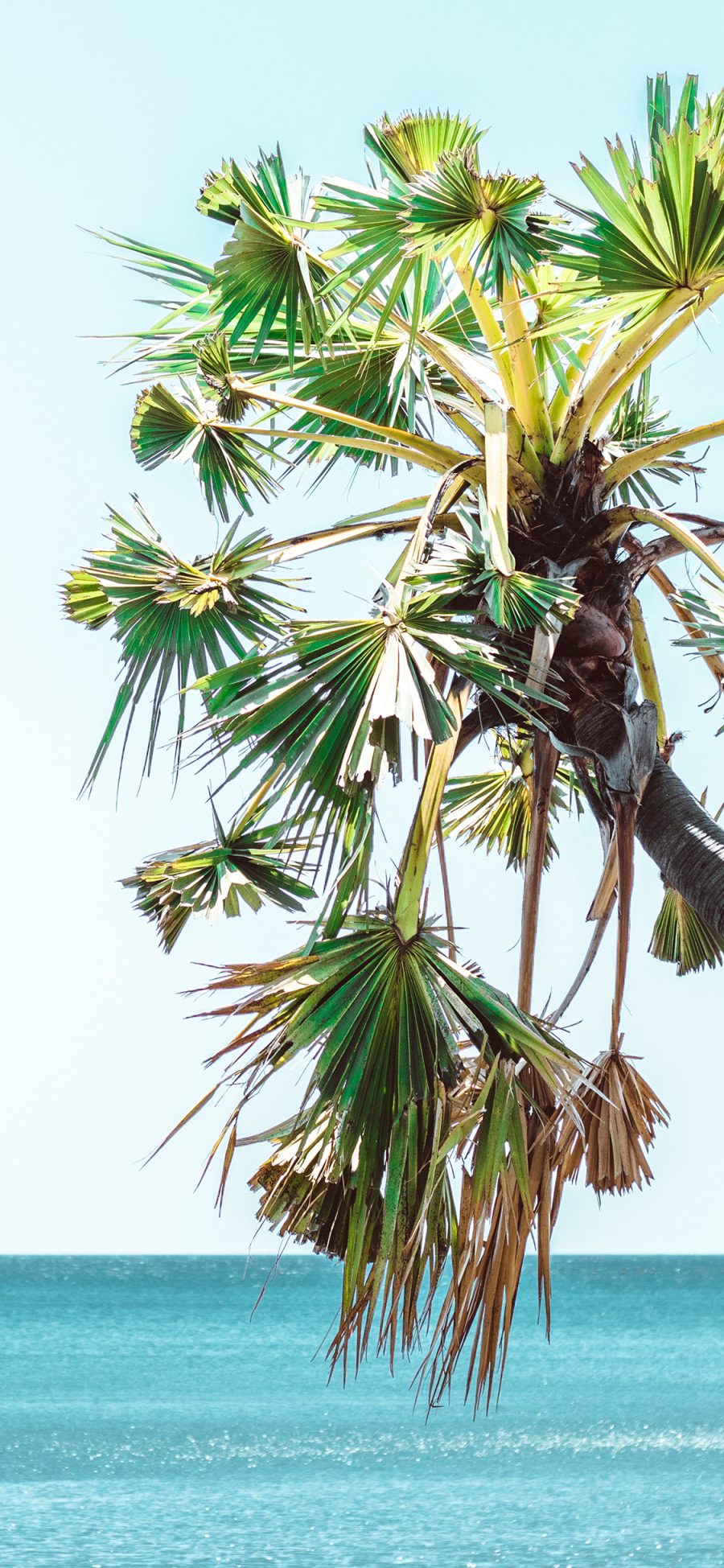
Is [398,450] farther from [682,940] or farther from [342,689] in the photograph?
[682,940]

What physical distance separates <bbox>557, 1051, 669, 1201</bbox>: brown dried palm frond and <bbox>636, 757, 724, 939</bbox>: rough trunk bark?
104 cm

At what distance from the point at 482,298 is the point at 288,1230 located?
3.42 m

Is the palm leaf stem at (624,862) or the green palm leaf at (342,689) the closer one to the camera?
the green palm leaf at (342,689)

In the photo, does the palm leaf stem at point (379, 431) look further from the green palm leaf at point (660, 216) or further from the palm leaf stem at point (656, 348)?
the green palm leaf at point (660, 216)

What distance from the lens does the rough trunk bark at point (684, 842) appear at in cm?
432

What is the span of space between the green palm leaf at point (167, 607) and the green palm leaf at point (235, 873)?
0.44 m

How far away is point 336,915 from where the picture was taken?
166 inches

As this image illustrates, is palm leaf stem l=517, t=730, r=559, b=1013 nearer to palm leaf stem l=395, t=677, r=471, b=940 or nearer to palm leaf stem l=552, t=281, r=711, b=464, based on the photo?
palm leaf stem l=395, t=677, r=471, b=940

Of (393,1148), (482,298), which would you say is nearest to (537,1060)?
(393,1148)

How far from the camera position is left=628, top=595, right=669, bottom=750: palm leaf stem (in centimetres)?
535

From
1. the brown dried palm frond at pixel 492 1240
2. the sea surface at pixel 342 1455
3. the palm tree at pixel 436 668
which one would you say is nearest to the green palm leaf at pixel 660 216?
the palm tree at pixel 436 668

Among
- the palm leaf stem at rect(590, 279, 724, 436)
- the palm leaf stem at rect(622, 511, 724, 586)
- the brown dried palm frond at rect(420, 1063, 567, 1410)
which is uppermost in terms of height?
the palm leaf stem at rect(590, 279, 724, 436)

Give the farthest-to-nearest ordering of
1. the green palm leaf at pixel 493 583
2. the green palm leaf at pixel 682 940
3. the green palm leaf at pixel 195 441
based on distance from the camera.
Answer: the green palm leaf at pixel 682 940, the green palm leaf at pixel 195 441, the green palm leaf at pixel 493 583

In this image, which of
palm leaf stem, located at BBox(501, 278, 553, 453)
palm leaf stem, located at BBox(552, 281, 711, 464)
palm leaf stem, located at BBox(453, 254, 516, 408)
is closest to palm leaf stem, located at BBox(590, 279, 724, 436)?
palm leaf stem, located at BBox(552, 281, 711, 464)
